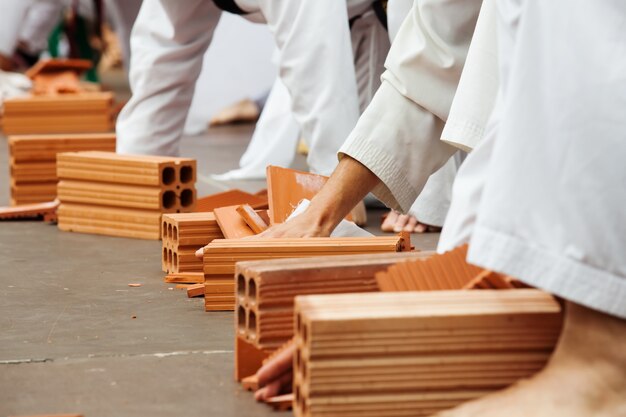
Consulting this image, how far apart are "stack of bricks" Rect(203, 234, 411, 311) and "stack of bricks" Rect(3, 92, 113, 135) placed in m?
4.91

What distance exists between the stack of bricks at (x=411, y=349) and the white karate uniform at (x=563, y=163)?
0.09 meters

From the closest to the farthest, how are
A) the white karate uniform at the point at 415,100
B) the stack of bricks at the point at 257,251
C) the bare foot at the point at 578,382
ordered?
the bare foot at the point at 578,382
the stack of bricks at the point at 257,251
the white karate uniform at the point at 415,100

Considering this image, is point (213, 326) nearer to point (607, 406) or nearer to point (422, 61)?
point (422, 61)

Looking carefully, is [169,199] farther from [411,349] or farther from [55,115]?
[55,115]

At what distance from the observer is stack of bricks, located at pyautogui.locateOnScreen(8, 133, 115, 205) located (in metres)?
4.18

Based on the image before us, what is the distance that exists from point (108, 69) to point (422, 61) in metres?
15.4

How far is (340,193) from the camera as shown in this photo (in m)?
2.51

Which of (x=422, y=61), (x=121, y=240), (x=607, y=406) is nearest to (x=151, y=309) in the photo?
(x=422, y=61)

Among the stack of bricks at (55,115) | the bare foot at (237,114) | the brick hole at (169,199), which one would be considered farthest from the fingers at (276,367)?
the bare foot at (237,114)

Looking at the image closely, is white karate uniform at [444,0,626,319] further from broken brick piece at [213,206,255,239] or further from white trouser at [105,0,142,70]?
white trouser at [105,0,142,70]

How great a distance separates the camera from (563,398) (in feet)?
5.20

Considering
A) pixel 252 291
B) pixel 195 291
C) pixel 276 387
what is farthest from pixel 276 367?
pixel 195 291

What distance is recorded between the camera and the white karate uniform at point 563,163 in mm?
1582

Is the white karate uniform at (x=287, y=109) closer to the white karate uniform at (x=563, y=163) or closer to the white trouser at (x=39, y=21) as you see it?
the white karate uniform at (x=563, y=163)
